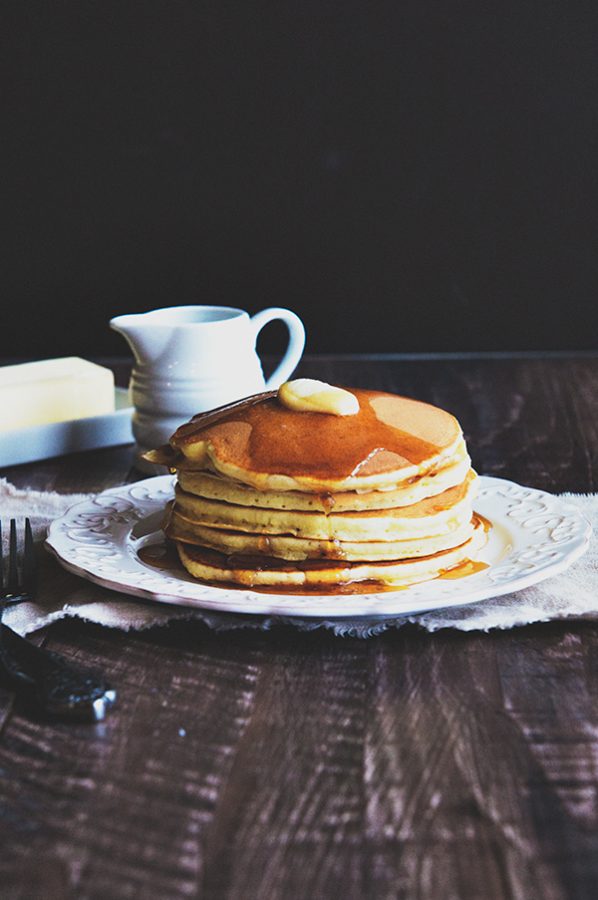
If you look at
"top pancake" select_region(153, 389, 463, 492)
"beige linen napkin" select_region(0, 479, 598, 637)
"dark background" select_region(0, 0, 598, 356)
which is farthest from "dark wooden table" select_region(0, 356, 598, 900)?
"dark background" select_region(0, 0, 598, 356)

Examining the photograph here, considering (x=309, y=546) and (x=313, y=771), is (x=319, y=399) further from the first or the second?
(x=313, y=771)

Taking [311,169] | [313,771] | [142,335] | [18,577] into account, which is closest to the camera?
[313,771]

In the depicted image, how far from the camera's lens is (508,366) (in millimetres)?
2215

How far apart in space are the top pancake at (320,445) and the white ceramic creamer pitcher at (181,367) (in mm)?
409

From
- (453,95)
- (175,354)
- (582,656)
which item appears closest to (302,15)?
(453,95)

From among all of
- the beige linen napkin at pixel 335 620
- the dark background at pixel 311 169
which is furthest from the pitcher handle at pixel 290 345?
the dark background at pixel 311 169

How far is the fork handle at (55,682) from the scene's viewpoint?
0.80 metres

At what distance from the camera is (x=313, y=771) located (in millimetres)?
724

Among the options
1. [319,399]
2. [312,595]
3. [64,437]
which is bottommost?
[64,437]

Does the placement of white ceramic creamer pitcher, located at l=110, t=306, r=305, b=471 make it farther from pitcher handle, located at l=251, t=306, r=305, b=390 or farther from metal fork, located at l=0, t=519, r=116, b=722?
metal fork, located at l=0, t=519, r=116, b=722

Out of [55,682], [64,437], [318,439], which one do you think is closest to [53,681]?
[55,682]

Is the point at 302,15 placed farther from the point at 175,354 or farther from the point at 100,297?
the point at 175,354

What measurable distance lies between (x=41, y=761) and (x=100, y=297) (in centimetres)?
192

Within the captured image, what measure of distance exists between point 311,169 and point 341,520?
1688 millimetres
